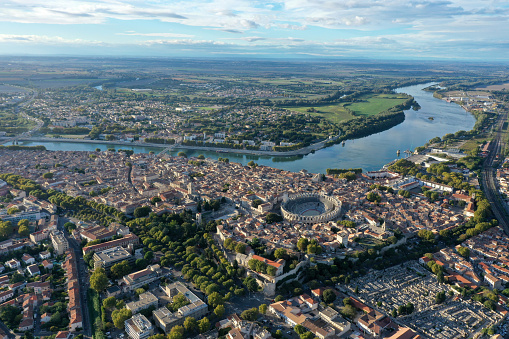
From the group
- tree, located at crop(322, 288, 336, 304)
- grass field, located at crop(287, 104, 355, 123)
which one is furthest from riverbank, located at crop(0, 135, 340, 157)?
tree, located at crop(322, 288, 336, 304)

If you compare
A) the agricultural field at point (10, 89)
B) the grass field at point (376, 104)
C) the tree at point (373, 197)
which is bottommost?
the tree at point (373, 197)

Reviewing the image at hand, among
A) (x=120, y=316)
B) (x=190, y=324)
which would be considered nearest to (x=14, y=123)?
(x=120, y=316)

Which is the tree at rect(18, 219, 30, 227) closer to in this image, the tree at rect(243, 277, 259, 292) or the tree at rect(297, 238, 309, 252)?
the tree at rect(243, 277, 259, 292)

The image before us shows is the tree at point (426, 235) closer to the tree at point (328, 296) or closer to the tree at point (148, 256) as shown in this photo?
the tree at point (328, 296)

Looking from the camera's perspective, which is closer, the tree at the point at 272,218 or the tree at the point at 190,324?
the tree at the point at 190,324

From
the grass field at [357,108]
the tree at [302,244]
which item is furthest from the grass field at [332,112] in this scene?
the tree at [302,244]

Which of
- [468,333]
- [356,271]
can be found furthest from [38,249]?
[468,333]
